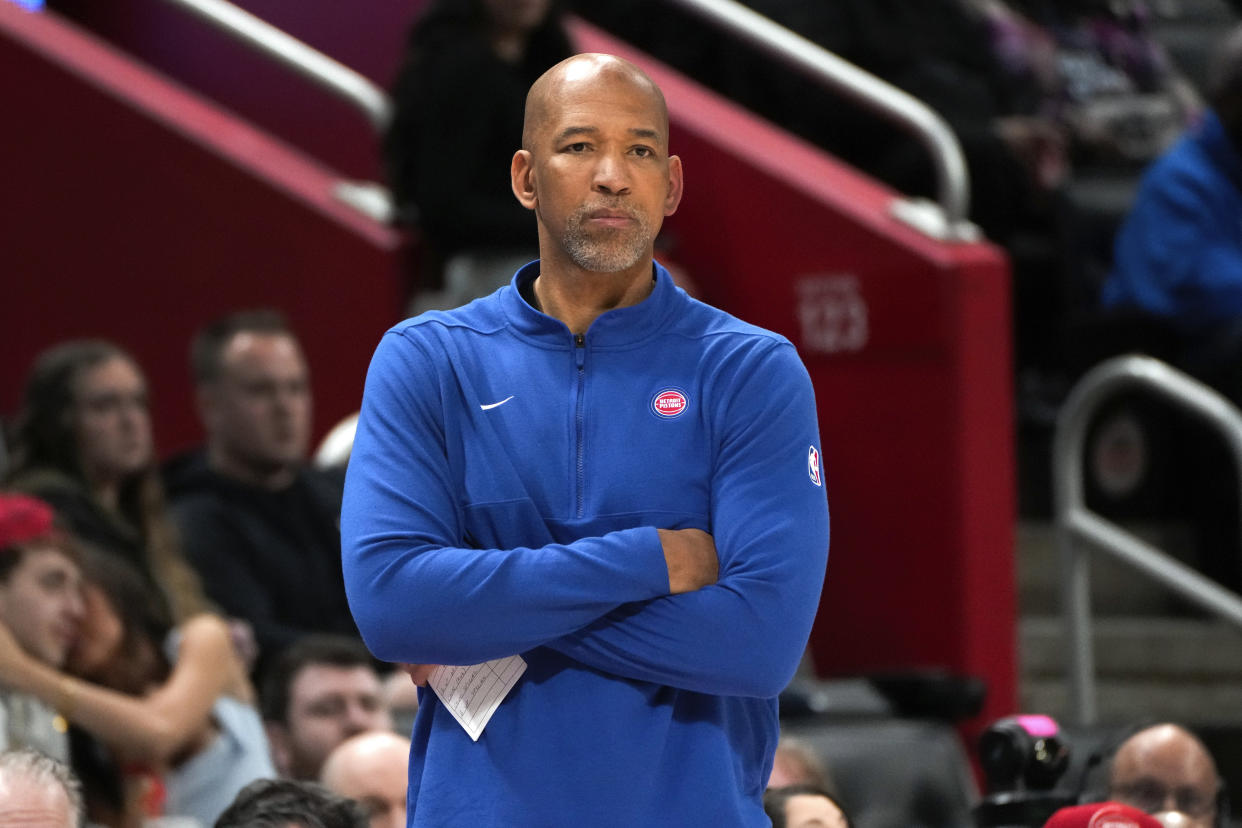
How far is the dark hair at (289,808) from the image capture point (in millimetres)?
3023

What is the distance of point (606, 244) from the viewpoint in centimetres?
212

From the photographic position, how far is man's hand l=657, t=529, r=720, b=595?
2074 millimetres

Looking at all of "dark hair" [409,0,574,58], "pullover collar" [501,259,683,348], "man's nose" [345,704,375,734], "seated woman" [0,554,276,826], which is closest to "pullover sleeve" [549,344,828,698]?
"pullover collar" [501,259,683,348]

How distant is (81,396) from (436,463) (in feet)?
8.89

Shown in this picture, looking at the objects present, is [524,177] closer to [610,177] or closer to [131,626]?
[610,177]

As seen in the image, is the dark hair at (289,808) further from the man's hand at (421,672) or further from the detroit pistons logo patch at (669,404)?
the detroit pistons logo patch at (669,404)

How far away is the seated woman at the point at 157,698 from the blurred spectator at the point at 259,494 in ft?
1.28

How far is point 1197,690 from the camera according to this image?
588 cm

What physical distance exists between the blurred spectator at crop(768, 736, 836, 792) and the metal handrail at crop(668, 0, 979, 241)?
2.08 metres

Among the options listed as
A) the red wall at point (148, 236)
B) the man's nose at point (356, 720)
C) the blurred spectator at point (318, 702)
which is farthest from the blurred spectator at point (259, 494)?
the red wall at point (148, 236)

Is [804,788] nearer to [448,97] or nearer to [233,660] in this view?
[233,660]

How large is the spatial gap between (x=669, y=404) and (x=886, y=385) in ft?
12.0

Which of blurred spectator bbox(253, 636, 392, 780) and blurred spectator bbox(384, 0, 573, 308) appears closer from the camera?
blurred spectator bbox(253, 636, 392, 780)

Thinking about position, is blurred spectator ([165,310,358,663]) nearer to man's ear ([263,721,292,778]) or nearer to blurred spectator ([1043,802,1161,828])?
man's ear ([263,721,292,778])
